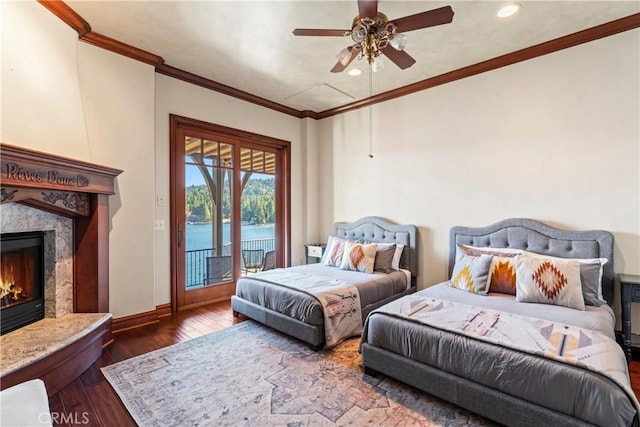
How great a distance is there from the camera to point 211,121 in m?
4.07

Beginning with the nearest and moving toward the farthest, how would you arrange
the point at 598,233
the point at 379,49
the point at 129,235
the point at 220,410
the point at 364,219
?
1. the point at 220,410
2. the point at 379,49
3. the point at 598,233
4. the point at 129,235
5. the point at 364,219

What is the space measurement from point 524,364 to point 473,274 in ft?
4.24

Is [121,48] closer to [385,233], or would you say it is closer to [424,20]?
[424,20]

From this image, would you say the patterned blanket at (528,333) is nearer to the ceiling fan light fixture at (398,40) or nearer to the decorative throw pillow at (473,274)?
the decorative throw pillow at (473,274)

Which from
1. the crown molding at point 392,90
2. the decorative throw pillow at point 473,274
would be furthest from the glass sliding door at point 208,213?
the decorative throw pillow at point 473,274

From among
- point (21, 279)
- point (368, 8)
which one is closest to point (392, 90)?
point (368, 8)

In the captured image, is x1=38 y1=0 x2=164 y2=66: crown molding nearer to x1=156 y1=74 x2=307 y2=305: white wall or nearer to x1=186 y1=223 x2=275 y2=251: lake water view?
x1=156 y1=74 x2=307 y2=305: white wall

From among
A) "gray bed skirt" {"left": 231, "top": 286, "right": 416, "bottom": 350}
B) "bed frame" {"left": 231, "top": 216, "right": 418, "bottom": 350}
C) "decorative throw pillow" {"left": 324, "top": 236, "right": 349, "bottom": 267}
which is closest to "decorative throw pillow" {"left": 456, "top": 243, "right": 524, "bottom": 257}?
"bed frame" {"left": 231, "top": 216, "right": 418, "bottom": 350}

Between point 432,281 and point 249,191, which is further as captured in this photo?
point 249,191

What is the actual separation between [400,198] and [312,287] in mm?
1997

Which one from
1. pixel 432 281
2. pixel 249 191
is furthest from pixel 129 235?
pixel 432 281

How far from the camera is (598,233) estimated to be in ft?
9.15

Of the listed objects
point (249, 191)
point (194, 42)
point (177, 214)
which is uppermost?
point (194, 42)

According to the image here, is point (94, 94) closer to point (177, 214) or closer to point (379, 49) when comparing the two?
point (177, 214)
